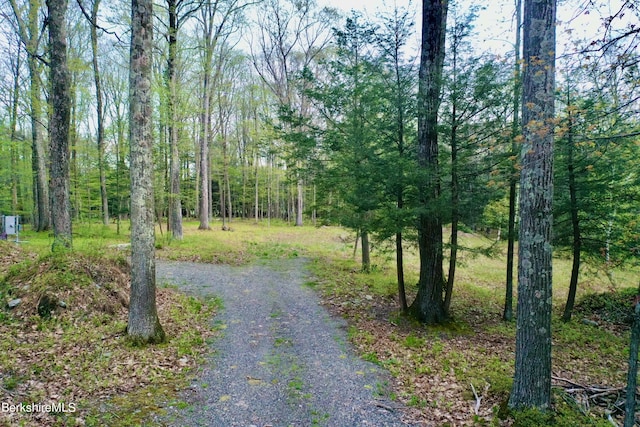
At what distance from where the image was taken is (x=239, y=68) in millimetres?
23797

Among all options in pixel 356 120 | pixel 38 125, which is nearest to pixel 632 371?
pixel 356 120

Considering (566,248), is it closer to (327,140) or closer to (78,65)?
(327,140)

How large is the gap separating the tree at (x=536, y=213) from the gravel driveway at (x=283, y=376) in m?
1.55

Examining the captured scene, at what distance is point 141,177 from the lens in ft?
16.0

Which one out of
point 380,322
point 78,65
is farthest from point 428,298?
point 78,65

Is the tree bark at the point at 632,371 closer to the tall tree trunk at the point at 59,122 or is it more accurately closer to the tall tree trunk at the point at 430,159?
the tall tree trunk at the point at 430,159

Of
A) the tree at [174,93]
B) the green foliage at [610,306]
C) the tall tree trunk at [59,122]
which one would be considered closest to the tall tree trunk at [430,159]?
the green foliage at [610,306]

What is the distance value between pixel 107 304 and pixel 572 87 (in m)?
9.72

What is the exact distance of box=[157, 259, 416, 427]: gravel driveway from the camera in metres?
3.59

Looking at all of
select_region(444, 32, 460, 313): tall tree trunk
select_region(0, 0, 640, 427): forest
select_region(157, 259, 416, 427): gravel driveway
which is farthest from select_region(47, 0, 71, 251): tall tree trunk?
select_region(444, 32, 460, 313): tall tree trunk

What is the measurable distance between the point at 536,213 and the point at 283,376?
3733mm

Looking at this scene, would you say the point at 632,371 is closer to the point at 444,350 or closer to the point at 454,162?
the point at 444,350

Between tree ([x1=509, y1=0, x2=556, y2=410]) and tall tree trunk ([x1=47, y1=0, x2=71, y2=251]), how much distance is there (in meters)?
8.47

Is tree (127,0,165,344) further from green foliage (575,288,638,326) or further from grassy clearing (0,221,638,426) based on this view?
green foliage (575,288,638,326)
